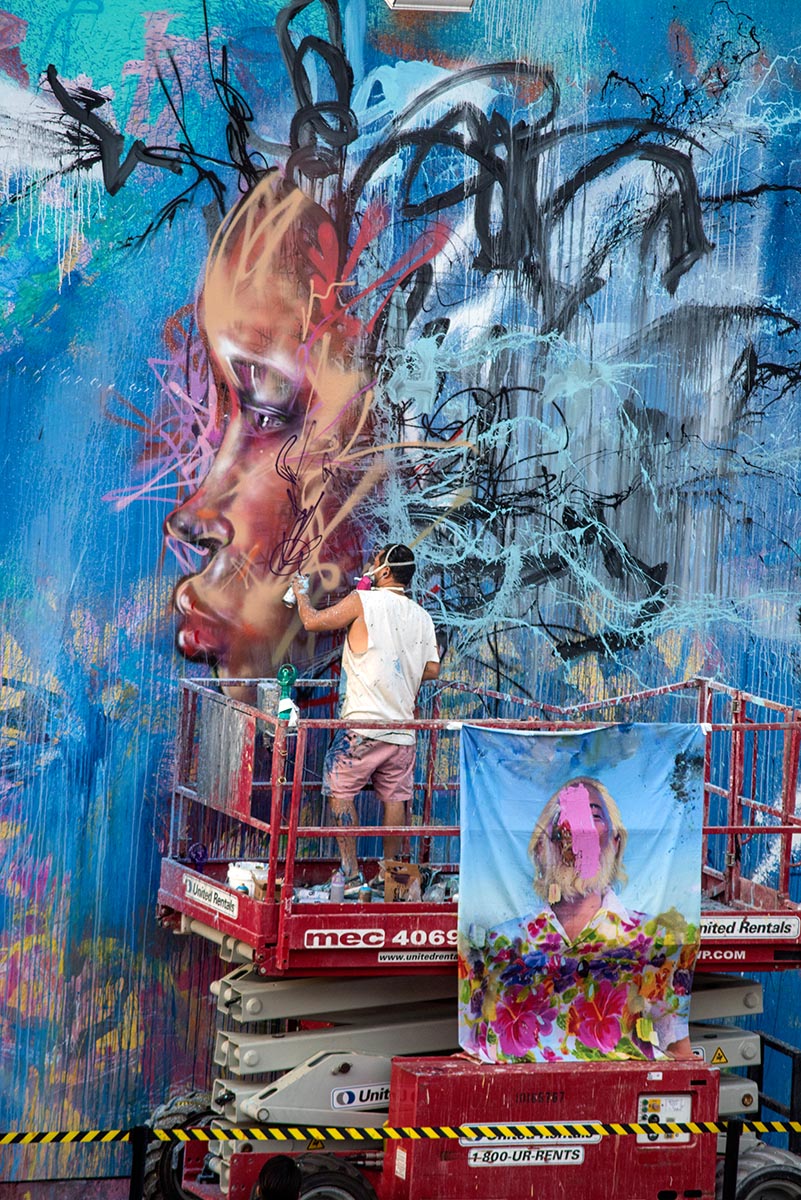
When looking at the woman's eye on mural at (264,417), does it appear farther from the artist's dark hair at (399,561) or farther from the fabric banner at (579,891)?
the fabric banner at (579,891)

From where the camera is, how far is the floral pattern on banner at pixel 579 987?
33.9 ft

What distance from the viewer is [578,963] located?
10.4 m

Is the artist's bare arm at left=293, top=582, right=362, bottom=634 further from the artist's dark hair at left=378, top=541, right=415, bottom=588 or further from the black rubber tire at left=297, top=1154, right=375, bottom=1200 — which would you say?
the black rubber tire at left=297, top=1154, right=375, bottom=1200

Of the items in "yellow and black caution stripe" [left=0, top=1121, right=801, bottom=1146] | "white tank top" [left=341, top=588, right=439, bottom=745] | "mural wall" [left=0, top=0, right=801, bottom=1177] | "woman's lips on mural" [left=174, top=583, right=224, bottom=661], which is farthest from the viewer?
"woman's lips on mural" [left=174, top=583, right=224, bottom=661]

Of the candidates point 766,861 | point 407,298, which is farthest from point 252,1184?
point 407,298

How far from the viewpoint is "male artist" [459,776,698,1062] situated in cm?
1035

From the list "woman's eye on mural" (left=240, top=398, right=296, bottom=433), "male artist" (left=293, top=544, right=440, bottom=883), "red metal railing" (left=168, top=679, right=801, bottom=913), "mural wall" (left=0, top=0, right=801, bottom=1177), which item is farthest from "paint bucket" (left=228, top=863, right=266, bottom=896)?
"woman's eye on mural" (left=240, top=398, right=296, bottom=433)

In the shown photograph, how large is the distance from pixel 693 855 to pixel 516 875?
113 centimetres

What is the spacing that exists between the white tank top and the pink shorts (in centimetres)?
8

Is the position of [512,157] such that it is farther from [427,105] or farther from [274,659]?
[274,659]

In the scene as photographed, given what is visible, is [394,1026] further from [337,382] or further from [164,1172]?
[337,382]

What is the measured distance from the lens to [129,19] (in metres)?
12.1

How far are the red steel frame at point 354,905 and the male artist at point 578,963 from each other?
1.26 ft

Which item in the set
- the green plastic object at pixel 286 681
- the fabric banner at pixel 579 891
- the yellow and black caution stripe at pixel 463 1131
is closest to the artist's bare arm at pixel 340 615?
the green plastic object at pixel 286 681
